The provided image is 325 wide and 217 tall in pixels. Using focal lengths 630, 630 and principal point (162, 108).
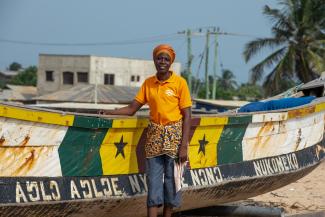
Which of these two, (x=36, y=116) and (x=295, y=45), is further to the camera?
(x=295, y=45)

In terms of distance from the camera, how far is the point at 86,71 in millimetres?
46875

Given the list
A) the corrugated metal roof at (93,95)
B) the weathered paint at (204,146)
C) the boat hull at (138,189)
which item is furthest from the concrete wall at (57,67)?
the weathered paint at (204,146)

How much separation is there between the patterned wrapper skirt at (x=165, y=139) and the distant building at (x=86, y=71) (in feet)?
135

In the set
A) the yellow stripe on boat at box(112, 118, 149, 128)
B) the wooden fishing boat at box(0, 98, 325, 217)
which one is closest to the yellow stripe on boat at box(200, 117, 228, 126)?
the wooden fishing boat at box(0, 98, 325, 217)

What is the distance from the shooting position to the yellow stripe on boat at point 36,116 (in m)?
4.44

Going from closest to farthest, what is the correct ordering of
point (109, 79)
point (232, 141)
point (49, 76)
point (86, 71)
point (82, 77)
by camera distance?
point (232, 141) → point (86, 71) → point (82, 77) → point (109, 79) → point (49, 76)

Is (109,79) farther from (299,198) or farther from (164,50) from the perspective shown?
(164,50)

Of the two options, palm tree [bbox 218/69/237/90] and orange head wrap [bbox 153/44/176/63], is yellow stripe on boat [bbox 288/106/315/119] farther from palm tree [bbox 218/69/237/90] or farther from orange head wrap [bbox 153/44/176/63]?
palm tree [bbox 218/69/237/90]

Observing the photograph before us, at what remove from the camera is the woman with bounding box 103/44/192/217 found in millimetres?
4980

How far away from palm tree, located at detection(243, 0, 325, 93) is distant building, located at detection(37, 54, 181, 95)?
1863 centimetres

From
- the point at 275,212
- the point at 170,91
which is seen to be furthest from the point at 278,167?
the point at 170,91

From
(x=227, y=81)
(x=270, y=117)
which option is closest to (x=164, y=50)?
(x=270, y=117)

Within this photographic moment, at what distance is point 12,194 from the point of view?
15.0ft

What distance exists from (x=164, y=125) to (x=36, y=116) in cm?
102
